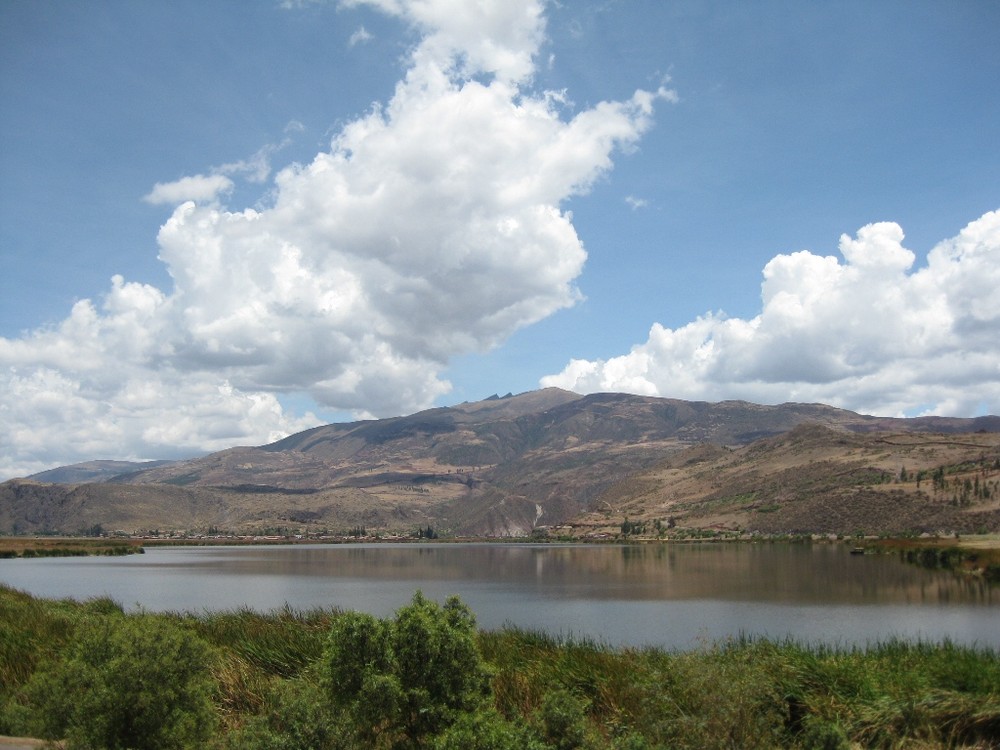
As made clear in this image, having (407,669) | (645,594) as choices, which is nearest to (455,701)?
(407,669)

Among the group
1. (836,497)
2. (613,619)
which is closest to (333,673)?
(613,619)

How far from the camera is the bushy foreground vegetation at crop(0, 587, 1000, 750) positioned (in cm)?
1004

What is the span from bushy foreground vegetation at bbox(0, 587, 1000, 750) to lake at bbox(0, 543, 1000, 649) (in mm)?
7841

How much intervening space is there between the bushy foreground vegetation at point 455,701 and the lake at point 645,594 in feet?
25.7

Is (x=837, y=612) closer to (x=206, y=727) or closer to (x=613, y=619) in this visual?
(x=613, y=619)

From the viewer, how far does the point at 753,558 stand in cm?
9644

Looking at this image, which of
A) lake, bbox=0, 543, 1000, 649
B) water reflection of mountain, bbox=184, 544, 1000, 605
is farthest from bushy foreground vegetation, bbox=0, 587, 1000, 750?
water reflection of mountain, bbox=184, 544, 1000, 605

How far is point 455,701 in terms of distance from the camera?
35.0ft

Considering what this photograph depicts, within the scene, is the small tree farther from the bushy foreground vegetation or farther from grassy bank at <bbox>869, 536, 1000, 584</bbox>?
grassy bank at <bbox>869, 536, 1000, 584</bbox>

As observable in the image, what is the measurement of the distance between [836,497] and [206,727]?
153 metres

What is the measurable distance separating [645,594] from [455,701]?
4702 centimetres

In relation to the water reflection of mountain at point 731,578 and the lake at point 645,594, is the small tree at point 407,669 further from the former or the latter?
the water reflection of mountain at point 731,578

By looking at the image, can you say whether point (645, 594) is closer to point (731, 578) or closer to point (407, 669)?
point (731, 578)

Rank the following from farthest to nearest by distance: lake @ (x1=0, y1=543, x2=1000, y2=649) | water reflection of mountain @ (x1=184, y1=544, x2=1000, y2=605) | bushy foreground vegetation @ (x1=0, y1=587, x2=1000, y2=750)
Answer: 1. water reflection of mountain @ (x1=184, y1=544, x2=1000, y2=605)
2. lake @ (x1=0, y1=543, x2=1000, y2=649)
3. bushy foreground vegetation @ (x1=0, y1=587, x2=1000, y2=750)
